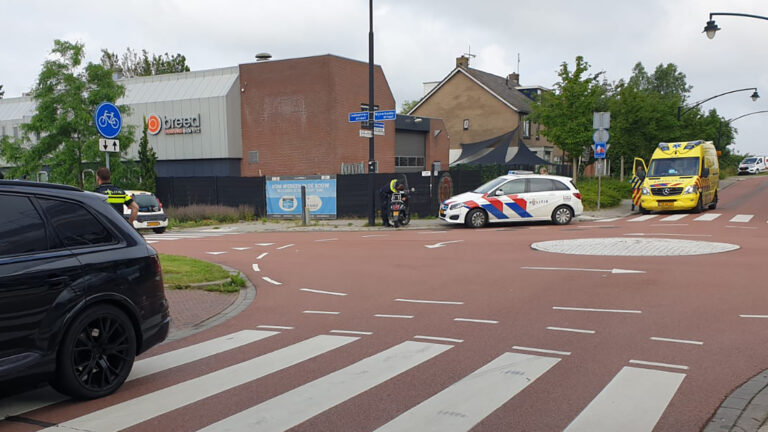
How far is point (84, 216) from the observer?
16.5 ft

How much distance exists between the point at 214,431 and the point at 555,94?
35364mm

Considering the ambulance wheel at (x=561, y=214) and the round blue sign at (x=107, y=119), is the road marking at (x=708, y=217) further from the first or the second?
the round blue sign at (x=107, y=119)

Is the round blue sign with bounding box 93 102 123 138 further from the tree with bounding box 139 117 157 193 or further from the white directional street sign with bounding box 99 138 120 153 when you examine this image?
the tree with bounding box 139 117 157 193

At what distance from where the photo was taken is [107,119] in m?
10.4

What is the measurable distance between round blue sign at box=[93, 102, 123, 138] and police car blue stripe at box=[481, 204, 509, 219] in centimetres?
1235

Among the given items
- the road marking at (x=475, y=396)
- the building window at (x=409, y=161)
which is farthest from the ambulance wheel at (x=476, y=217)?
the building window at (x=409, y=161)

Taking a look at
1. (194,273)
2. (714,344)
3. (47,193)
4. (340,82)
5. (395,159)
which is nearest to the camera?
(47,193)

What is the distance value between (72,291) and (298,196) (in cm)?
2268

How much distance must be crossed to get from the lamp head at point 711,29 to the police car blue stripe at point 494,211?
9450 mm

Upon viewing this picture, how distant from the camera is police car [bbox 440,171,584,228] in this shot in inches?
794

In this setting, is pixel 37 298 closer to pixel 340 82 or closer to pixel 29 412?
pixel 29 412

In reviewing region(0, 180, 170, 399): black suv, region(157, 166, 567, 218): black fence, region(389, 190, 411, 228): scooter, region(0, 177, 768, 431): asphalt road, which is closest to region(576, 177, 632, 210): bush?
region(157, 166, 567, 218): black fence

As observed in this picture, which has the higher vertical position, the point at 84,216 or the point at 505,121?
the point at 505,121

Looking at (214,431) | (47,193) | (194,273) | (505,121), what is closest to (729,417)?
(214,431)
